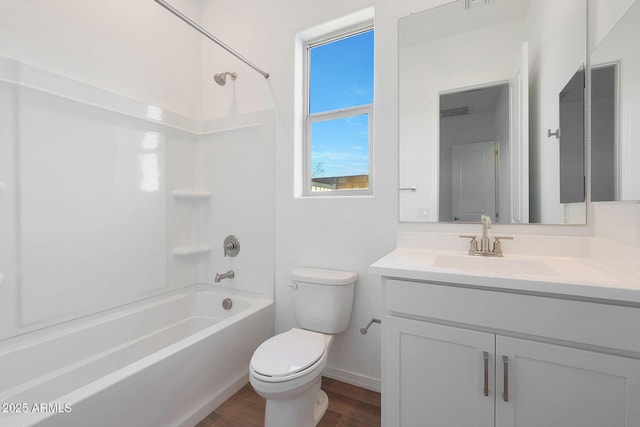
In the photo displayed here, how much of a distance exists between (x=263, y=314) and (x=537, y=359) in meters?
1.50

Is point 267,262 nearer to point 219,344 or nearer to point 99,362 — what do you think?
point 219,344

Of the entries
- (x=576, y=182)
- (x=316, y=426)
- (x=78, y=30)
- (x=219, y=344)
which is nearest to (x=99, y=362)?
(x=219, y=344)

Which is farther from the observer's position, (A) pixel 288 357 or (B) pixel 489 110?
(B) pixel 489 110

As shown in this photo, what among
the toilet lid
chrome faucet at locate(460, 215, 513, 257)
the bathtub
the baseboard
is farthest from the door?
the bathtub

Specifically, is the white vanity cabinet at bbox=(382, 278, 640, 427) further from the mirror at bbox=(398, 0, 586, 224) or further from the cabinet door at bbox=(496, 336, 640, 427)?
the mirror at bbox=(398, 0, 586, 224)

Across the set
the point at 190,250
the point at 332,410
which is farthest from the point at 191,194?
the point at 332,410

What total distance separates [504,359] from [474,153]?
999mm

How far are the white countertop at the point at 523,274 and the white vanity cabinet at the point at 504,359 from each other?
45 millimetres

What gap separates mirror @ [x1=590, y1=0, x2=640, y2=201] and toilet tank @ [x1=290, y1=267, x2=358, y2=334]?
1.21 metres

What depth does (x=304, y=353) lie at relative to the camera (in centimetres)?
129

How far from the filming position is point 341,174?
1971 millimetres

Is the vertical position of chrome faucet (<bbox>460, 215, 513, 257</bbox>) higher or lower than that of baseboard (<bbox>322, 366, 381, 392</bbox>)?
higher

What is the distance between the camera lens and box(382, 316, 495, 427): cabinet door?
Answer: 960 mm

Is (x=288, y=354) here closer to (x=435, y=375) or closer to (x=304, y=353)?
(x=304, y=353)
